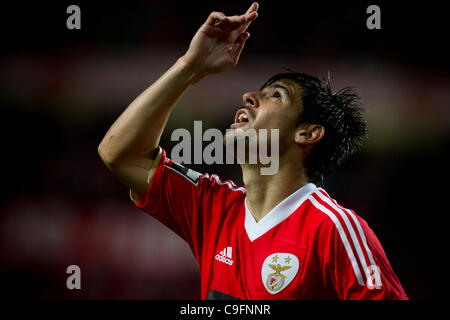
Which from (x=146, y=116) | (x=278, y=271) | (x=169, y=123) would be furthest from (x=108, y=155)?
(x=169, y=123)

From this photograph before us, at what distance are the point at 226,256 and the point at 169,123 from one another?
2.47 metres

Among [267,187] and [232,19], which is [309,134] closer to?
[267,187]

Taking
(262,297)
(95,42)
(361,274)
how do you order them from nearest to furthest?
(361,274) < (262,297) < (95,42)

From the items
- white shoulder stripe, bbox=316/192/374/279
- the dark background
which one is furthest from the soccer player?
the dark background

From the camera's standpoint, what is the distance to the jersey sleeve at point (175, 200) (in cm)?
176

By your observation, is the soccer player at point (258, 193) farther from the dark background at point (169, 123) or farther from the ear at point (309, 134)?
the dark background at point (169, 123)

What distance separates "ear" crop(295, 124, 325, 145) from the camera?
180 cm

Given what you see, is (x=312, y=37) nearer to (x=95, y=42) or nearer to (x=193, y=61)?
(x=95, y=42)

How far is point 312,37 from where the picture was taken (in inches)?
164

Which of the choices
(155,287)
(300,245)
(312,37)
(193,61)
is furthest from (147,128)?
(312,37)

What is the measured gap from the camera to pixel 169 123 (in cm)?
398

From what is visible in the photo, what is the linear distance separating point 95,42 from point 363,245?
341cm

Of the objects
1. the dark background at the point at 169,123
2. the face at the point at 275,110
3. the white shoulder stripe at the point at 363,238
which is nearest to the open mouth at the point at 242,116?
the face at the point at 275,110

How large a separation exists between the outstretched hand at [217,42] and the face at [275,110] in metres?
0.19
